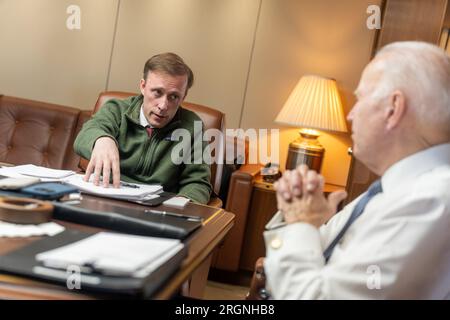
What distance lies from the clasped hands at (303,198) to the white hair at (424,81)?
244 mm

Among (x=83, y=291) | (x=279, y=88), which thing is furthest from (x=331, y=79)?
(x=83, y=291)

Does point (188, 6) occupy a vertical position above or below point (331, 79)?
above

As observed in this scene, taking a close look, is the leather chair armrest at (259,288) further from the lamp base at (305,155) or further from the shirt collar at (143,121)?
the lamp base at (305,155)

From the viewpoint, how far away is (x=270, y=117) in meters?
3.95

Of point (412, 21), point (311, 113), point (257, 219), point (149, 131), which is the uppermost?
point (412, 21)

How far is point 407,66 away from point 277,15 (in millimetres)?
2952

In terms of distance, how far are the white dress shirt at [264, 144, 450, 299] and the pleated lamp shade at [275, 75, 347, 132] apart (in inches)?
94.6

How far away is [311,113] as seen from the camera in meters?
3.48

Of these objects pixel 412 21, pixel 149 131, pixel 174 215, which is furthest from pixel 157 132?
pixel 412 21

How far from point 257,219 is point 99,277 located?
2.72m

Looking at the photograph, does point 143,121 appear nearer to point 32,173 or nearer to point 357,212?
point 32,173

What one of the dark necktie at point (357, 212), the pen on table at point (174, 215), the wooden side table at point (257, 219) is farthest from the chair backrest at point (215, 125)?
the dark necktie at point (357, 212)

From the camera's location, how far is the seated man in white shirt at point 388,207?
0.97 metres
